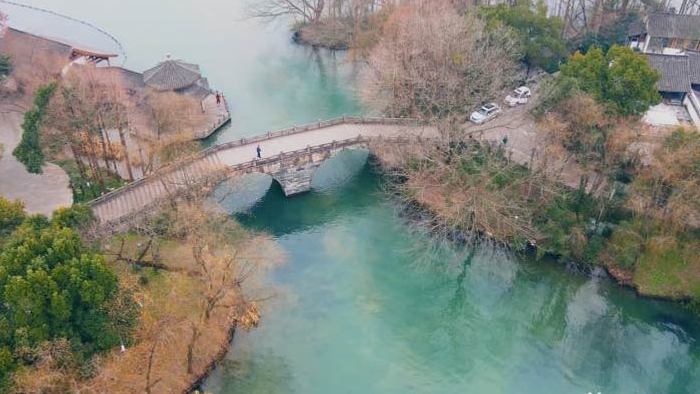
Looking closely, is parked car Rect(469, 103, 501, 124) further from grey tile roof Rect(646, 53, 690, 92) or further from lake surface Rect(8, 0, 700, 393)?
grey tile roof Rect(646, 53, 690, 92)

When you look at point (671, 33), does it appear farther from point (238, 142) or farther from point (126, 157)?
point (126, 157)

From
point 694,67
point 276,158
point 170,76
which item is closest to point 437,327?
point 276,158

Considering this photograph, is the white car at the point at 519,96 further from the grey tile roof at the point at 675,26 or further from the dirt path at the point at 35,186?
the dirt path at the point at 35,186

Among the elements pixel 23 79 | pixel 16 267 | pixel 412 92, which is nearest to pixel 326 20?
pixel 412 92

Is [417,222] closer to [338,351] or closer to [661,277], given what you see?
[338,351]

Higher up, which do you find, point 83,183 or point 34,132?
point 34,132

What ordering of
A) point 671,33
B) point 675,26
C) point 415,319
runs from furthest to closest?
point 675,26
point 671,33
point 415,319
